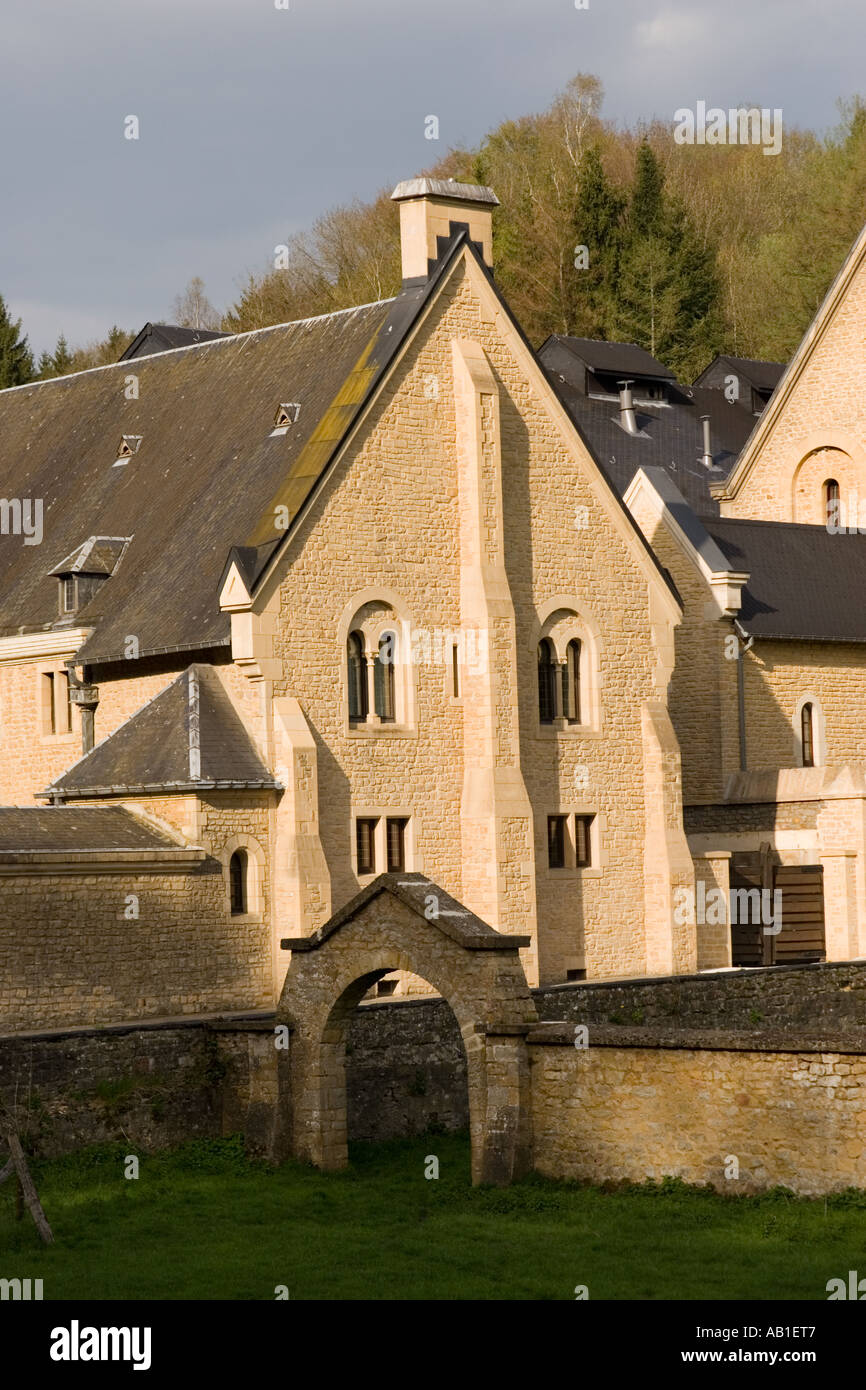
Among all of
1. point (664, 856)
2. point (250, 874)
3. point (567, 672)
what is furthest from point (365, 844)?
point (664, 856)

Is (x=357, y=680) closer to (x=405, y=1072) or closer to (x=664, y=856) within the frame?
(x=664, y=856)

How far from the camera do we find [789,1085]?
2267 cm

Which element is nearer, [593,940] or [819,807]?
[593,940]

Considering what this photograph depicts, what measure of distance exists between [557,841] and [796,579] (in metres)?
10.2

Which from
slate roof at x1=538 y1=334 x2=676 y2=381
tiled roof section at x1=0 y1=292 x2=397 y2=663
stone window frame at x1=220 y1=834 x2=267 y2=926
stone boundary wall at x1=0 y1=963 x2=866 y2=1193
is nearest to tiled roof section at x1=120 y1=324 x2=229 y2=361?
tiled roof section at x1=0 y1=292 x2=397 y2=663

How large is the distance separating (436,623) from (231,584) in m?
4.22

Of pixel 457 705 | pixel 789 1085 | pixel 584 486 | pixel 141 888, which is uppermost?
pixel 584 486

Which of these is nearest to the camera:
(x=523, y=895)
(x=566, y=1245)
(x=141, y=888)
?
(x=566, y=1245)

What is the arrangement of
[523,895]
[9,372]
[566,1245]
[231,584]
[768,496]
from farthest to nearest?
[9,372] < [768,496] < [523,895] < [231,584] < [566,1245]

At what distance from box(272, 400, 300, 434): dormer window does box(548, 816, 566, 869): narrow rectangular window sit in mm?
7993

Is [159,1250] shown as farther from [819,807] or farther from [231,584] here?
[819,807]

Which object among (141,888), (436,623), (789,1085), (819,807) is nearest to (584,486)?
(436,623)

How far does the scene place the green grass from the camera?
786 inches

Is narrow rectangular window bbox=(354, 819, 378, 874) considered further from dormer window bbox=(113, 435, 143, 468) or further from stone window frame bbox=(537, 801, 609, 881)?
dormer window bbox=(113, 435, 143, 468)
